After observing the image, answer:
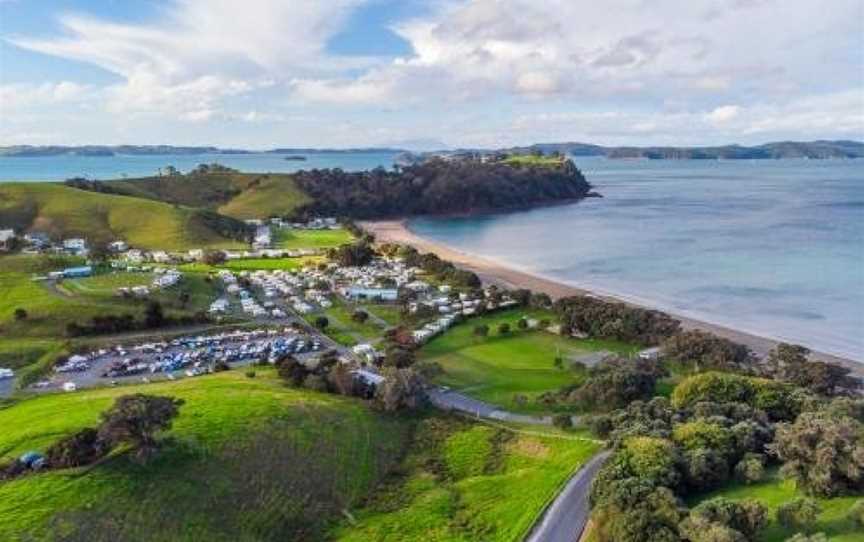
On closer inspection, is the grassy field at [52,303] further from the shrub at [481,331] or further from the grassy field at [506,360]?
the shrub at [481,331]

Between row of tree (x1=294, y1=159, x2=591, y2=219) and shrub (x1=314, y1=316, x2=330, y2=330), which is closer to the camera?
shrub (x1=314, y1=316, x2=330, y2=330)

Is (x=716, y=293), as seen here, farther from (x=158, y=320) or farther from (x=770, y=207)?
(x=770, y=207)

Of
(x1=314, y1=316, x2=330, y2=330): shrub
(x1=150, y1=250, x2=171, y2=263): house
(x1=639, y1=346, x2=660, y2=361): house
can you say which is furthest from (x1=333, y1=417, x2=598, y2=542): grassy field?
(x1=150, y1=250, x2=171, y2=263): house

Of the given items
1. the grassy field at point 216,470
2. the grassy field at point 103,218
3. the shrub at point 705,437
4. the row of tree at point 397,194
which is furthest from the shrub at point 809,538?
the row of tree at point 397,194

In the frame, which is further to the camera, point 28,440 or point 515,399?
point 515,399

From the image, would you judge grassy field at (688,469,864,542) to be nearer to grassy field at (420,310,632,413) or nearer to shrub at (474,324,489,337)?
grassy field at (420,310,632,413)

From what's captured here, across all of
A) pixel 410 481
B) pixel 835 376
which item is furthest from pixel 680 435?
pixel 835 376

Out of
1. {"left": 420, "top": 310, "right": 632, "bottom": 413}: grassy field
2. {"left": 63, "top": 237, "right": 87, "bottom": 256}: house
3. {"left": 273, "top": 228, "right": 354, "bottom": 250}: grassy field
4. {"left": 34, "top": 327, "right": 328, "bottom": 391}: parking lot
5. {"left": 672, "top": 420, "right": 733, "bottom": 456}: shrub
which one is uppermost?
{"left": 672, "top": 420, "right": 733, "bottom": 456}: shrub
